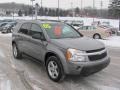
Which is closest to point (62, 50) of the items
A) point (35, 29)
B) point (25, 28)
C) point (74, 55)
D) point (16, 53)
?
point (74, 55)

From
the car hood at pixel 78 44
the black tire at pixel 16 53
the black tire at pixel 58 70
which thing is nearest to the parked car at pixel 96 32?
the black tire at pixel 16 53

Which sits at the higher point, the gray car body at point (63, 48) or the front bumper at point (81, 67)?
the gray car body at point (63, 48)

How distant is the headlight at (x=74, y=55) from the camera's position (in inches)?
213

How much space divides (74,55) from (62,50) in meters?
0.37

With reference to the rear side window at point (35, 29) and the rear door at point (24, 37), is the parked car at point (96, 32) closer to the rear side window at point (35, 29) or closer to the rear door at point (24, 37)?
the rear door at point (24, 37)

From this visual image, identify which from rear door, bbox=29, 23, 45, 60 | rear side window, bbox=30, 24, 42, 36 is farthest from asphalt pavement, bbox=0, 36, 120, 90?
rear side window, bbox=30, 24, 42, 36

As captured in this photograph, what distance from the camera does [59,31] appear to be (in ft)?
22.3

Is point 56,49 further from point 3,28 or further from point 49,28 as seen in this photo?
point 3,28

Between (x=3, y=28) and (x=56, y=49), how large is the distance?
1005 inches

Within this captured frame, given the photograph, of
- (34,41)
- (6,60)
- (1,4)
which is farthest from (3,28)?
(1,4)

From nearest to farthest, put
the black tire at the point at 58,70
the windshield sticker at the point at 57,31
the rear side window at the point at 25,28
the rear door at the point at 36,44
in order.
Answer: the black tire at the point at 58,70, the rear door at the point at 36,44, the windshield sticker at the point at 57,31, the rear side window at the point at 25,28

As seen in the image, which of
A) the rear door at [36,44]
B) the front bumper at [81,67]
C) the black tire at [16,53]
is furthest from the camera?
the black tire at [16,53]

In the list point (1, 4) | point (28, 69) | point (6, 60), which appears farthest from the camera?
point (1, 4)

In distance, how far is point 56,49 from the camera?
19.0 ft
